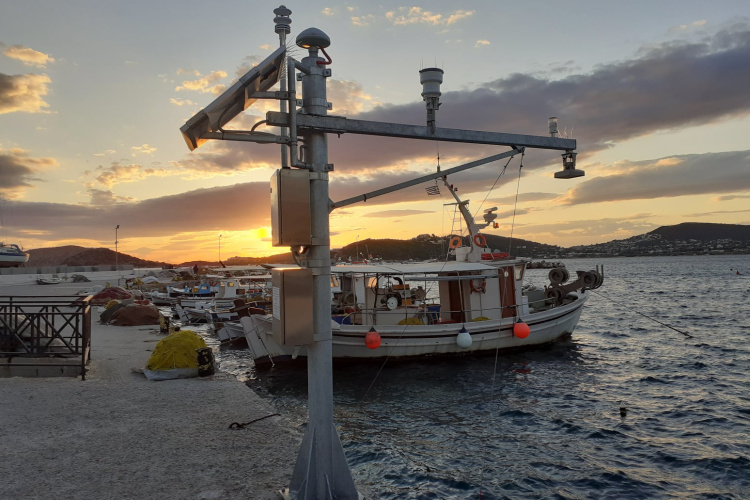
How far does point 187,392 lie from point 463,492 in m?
6.59

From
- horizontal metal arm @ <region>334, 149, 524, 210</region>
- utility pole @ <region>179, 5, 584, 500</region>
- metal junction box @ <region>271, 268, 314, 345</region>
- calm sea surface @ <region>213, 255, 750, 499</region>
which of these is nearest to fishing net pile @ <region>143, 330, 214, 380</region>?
calm sea surface @ <region>213, 255, 750, 499</region>

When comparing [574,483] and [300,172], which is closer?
[300,172]

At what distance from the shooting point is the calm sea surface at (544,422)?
8.83 metres

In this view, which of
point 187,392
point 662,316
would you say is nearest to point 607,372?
point 187,392

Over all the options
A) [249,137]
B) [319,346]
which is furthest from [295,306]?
[249,137]

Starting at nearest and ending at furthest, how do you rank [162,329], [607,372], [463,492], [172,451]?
[172,451]
[463,492]
[607,372]
[162,329]

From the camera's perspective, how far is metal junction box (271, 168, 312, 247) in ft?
16.7

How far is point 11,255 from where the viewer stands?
9844cm

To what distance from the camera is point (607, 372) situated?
18625 millimetres

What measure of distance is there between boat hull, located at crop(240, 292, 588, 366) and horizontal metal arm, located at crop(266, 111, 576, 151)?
36.8 ft

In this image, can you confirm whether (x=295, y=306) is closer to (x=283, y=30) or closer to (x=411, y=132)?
(x=411, y=132)

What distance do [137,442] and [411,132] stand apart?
258 inches

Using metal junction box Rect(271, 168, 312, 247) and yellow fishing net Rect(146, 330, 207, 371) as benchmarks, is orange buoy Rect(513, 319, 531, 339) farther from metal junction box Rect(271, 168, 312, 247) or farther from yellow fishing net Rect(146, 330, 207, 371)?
metal junction box Rect(271, 168, 312, 247)

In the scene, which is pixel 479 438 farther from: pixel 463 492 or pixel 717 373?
pixel 717 373
